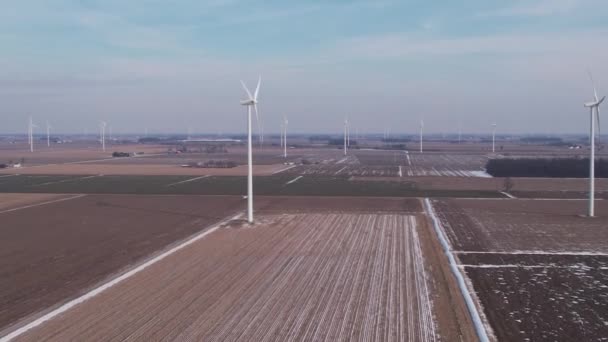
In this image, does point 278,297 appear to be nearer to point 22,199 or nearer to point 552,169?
point 22,199

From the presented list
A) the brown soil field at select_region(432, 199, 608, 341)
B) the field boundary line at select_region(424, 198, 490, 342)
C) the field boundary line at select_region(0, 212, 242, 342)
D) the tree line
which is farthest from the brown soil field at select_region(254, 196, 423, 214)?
the tree line

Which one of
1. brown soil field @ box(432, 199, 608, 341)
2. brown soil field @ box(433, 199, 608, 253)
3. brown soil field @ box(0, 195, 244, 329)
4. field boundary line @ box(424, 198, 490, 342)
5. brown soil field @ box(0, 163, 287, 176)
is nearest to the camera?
field boundary line @ box(424, 198, 490, 342)

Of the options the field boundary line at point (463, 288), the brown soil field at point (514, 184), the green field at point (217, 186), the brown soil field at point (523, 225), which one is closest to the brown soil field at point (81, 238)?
the green field at point (217, 186)

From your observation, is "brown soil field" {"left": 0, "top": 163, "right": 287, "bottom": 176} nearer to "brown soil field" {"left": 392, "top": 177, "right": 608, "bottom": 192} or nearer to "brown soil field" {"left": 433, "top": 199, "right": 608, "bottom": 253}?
"brown soil field" {"left": 392, "top": 177, "right": 608, "bottom": 192}

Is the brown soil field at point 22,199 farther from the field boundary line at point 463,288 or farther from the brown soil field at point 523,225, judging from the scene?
the brown soil field at point 523,225

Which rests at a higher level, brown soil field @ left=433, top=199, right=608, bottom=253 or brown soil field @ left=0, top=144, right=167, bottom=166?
brown soil field @ left=0, top=144, right=167, bottom=166

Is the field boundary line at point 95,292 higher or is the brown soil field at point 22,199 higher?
the brown soil field at point 22,199

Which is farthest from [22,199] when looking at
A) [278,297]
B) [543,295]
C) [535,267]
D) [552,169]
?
[552,169]
